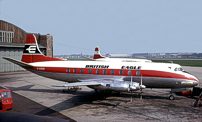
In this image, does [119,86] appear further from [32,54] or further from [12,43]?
[12,43]

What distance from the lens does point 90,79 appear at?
23.2m


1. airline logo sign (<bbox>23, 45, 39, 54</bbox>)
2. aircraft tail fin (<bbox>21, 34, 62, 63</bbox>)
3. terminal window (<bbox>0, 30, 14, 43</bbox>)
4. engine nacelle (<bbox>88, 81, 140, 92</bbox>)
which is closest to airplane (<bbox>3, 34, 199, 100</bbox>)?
engine nacelle (<bbox>88, 81, 140, 92</bbox>)

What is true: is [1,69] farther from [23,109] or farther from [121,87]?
[121,87]

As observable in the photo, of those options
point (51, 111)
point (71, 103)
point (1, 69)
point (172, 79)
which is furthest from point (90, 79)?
point (1, 69)

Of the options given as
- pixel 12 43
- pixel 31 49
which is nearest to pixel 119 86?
pixel 31 49

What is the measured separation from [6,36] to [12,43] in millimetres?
2435

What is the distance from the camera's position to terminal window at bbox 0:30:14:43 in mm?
52934

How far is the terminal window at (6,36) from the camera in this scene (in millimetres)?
52934

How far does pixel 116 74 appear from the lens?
73.5 feet

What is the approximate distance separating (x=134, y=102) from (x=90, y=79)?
5731 mm

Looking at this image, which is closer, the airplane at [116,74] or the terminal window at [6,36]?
the airplane at [116,74]

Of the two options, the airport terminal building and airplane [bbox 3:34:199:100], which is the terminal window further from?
airplane [bbox 3:34:199:100]

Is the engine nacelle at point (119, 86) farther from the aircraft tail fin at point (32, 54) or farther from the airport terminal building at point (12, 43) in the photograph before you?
the airport terminal building at point (12, 43)

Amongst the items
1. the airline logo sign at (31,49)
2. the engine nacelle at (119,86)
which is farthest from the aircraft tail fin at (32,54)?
the engine nacelle at (119,86)
